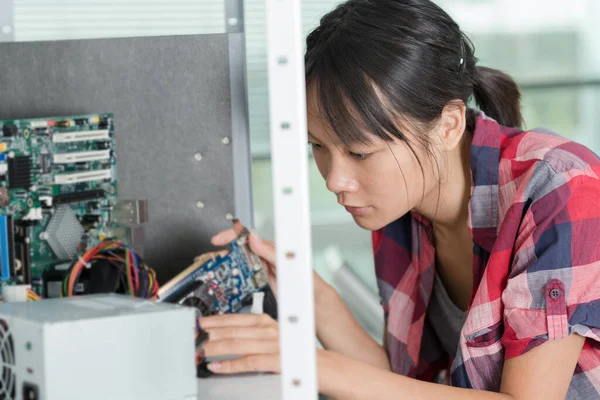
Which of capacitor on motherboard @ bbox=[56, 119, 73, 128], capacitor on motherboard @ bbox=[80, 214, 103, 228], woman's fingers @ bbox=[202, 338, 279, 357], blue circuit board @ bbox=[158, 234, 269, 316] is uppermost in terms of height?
capacitor on motherboard @ bbox=[56, 119, 73, 128]

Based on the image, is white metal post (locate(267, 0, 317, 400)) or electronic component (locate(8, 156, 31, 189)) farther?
electronic component (locate(8, 156, 31, 189))

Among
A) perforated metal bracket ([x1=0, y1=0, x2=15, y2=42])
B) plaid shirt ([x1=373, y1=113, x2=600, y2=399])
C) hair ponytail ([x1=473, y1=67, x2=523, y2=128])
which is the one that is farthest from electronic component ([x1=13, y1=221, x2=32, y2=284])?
hair ponytail ([x1=473, y1=67, x2=523, y2=128])

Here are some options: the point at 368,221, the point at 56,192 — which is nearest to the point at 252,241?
the point at 368,221

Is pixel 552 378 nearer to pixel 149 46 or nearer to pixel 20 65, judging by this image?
pixel 149 46

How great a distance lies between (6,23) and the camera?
1186 mm

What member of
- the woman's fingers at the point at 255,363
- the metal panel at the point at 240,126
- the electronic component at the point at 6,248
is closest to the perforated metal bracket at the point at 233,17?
the metal panel at the point at 240,126

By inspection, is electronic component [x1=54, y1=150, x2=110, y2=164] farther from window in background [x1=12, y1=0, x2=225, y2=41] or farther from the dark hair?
window in background [x1=12, y1=0, x2=225, y2=41]

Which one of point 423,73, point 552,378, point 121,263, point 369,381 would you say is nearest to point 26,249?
point 121,263

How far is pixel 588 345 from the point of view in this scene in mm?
1108

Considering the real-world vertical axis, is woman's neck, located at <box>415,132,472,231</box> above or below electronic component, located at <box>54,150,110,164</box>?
below

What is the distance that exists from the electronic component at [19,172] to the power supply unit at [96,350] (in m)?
0.23

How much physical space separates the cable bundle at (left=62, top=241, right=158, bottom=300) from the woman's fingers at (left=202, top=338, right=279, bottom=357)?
159 millimetres

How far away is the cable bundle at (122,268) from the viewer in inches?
39.1

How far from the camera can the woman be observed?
0.98 m
